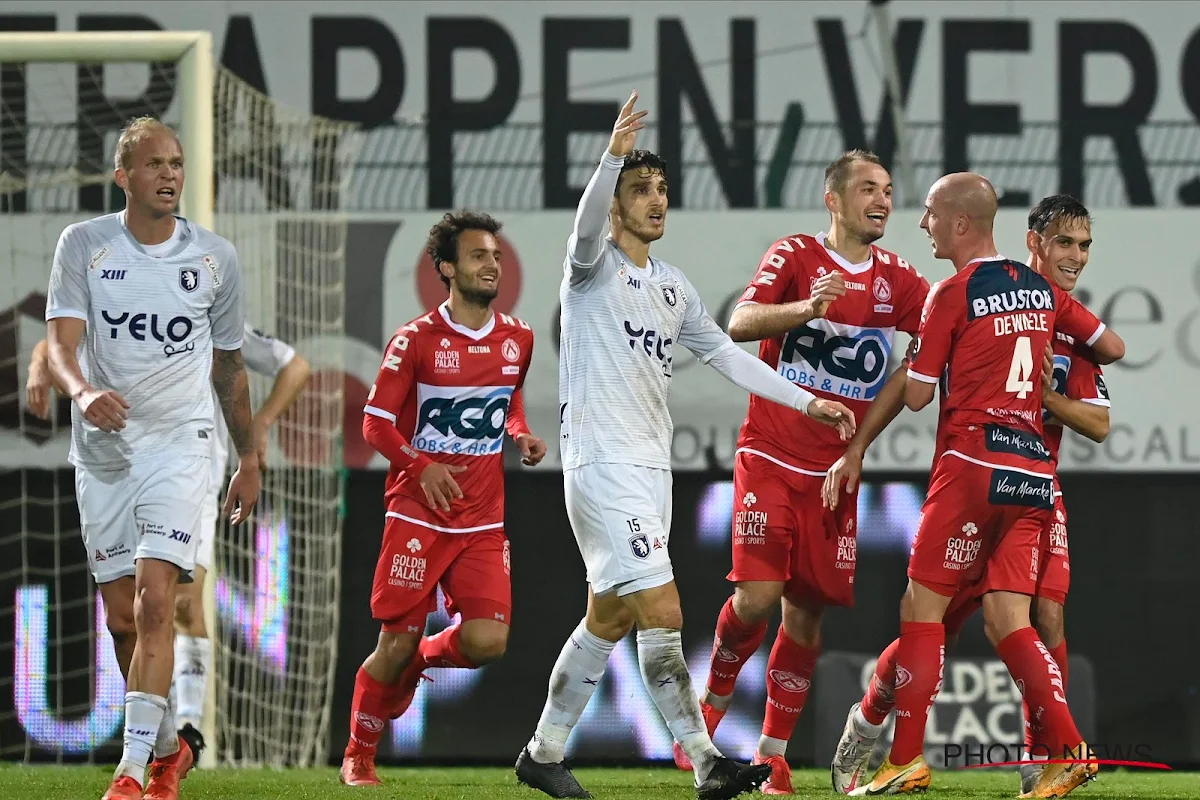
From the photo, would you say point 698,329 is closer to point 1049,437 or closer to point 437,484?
point 437,484

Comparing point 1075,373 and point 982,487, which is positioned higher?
point 1075,373

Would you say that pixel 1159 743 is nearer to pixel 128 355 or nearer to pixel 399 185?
pixel 399 185

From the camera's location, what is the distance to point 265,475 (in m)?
9.69

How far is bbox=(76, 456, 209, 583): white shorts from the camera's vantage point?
534 centimetres

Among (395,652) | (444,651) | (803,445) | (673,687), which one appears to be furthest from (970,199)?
(395,652)

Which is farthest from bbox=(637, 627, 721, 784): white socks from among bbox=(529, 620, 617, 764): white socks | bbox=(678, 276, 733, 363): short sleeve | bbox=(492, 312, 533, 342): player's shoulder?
bbox=(492, 312, 533, 342): player's shoulder

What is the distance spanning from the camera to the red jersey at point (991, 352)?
5672 mm

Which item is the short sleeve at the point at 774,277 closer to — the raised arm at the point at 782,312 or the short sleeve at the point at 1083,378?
the raised arm at the point at 782,312

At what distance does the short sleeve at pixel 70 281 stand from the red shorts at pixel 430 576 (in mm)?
1783

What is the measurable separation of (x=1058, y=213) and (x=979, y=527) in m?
1.32

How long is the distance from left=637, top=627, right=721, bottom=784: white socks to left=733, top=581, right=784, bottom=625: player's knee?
0.92m

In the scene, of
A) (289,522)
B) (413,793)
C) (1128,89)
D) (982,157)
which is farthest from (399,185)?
(413,793)

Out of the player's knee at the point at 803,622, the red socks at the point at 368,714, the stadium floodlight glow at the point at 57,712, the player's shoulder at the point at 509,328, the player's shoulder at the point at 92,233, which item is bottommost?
the stadium floodlight glow at the point at 57,712

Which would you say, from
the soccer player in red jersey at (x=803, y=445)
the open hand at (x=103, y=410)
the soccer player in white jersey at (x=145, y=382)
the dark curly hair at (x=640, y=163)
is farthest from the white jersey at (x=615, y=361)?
the open hand at (x=103, y=410)
